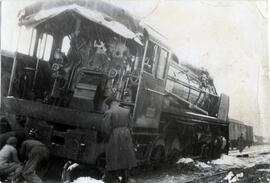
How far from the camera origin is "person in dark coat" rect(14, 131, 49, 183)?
175 inches

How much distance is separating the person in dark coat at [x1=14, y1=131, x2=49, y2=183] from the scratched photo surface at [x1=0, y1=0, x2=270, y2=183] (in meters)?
0.19

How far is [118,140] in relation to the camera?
470cm

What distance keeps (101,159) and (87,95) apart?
2.68ft

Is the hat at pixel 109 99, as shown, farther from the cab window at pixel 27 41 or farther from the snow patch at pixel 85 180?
the cab window at pixel 27 41

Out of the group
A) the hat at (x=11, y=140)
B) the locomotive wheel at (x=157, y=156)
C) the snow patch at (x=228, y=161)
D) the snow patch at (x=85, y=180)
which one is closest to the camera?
the hat at (x=11, y=140)

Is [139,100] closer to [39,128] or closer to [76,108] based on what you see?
[76,108]

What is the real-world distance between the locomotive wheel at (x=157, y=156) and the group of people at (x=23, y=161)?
1.87m

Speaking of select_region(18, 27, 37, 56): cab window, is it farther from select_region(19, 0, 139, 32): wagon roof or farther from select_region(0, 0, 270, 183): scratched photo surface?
select_region(19, 0, 139, 32): wagon roof

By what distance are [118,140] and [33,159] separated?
1025 millimetres

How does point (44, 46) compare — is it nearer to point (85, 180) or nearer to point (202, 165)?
point (85, 180)

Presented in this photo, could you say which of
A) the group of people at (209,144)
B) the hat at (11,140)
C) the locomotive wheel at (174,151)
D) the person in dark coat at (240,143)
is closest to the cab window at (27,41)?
the hat at (11,140)

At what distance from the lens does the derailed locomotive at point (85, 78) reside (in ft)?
15.7

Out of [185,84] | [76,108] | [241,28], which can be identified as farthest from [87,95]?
[185,84]

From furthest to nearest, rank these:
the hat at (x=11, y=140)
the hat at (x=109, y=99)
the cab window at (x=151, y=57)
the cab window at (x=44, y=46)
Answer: the cab window at (x=44, y=46) < the cab window at (x=151, y=57) < the hat at (x=109, y=99) < the hat at (x=11, y=140)
